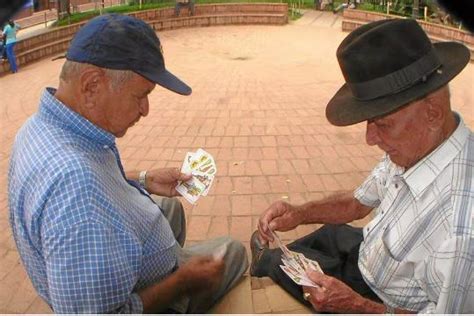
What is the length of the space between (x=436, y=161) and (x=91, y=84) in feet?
4.40

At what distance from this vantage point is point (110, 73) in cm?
183

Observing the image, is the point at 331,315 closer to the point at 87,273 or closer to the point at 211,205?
the point at 87,273

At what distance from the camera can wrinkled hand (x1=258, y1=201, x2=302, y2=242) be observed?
2656 millimetres

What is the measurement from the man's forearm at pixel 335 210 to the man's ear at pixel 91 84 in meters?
1.37

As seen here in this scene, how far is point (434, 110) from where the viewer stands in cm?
186

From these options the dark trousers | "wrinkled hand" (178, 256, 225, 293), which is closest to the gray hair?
"wrinkled hand" (178, 256, 225, 293)

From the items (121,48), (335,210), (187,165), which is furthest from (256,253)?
(121,48)

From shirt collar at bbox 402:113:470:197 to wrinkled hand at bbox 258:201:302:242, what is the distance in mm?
903

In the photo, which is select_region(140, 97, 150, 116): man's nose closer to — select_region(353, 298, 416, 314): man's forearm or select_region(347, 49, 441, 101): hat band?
select_region(347, 49, 441, 101): hat band

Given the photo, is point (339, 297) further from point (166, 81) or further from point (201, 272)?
point (166, 81)

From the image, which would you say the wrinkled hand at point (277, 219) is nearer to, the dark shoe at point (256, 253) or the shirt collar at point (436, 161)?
the dark shoe at point (256, 253)

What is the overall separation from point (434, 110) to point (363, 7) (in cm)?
1531

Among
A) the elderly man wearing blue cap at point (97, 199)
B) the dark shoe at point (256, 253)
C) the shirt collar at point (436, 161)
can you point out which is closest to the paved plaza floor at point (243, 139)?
the dark shoe at point (256, 253)

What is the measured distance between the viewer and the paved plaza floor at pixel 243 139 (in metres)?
3.61
